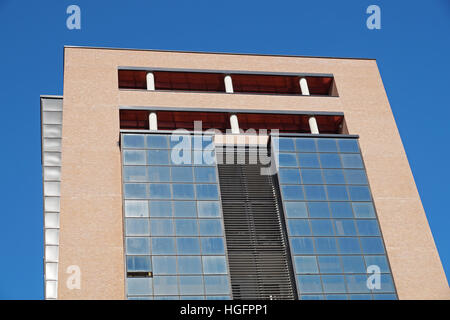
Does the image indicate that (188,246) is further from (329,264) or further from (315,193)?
(315,193)

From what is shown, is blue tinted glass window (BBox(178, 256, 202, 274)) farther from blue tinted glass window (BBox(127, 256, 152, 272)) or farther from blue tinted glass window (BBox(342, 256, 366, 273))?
blue tinted glass window (BBox(342, 256, 366, 273))

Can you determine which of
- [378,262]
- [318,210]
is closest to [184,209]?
[318,210]

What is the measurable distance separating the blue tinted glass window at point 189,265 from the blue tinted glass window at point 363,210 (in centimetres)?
981

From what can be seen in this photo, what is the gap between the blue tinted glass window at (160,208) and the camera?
1330 inches

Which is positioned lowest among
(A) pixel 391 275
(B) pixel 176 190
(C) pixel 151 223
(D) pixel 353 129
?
(A) pixel 391 275

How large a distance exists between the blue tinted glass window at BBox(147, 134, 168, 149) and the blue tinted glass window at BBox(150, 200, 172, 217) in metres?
4.13

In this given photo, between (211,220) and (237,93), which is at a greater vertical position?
(237,93)

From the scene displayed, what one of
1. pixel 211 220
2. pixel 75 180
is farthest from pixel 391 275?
pixel 75 180

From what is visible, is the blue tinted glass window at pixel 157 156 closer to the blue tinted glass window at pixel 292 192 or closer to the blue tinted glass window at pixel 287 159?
the blue tinted glass window at pixel 287 159

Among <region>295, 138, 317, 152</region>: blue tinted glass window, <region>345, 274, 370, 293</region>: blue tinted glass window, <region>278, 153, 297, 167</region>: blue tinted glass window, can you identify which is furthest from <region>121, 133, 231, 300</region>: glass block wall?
<region>345, 274, 370, 293</region>: blue tinted glass window

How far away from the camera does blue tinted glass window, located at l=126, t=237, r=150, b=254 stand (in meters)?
32.1

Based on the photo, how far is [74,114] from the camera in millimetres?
38594
